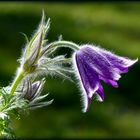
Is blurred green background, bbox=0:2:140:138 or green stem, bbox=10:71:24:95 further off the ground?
green stem, bbox=10:71:24:95

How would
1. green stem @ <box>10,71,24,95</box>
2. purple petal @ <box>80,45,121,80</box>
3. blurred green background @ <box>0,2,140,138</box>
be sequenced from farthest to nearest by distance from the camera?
1. blurred green background @ <box>0,2,140,138</box>
2. purple petal @ <box>80,45,121,80</box>
3. green stem @ <box>10,71,24,95</box>

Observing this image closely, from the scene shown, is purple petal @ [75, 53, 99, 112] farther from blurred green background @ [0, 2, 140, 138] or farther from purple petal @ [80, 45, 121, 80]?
blurred green background @ [0, 2, 140, 138]

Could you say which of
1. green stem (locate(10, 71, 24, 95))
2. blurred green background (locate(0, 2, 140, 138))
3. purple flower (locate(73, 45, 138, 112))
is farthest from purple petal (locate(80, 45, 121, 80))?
blurred green background (locate(0, 2, 140, 138))

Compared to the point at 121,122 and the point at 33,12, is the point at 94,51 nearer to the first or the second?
the point at 121,122

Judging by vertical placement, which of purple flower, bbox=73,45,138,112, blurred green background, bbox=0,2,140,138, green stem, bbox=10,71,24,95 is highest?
purple flower, bbox=73,45,138,112

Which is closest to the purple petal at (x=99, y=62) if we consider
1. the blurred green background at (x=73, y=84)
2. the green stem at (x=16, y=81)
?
the green stem at (x=16, y=81)

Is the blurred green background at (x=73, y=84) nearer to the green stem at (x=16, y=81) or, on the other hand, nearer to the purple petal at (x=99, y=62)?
the purple petal at (x=99, y=62)

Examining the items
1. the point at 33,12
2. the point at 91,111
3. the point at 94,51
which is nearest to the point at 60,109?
the point at 91,111
